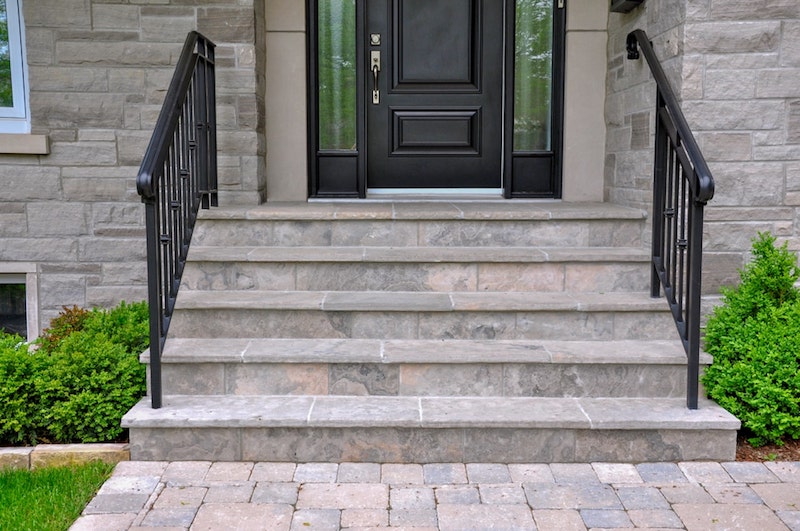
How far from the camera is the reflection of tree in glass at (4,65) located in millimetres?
4430

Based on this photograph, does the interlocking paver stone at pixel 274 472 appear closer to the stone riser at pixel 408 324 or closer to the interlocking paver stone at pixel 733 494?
the stone riser at pixel 408 324

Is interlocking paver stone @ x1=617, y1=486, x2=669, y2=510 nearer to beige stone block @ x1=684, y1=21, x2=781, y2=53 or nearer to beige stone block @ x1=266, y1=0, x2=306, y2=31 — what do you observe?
beige stone block @ x1=684, y1=21, x2=781, y2=53

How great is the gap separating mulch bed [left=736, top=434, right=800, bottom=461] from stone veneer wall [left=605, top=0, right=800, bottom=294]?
850mm

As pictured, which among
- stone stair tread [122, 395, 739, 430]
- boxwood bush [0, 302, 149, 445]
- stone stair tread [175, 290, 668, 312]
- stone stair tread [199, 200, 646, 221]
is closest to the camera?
stone stair tread [122, 395, 739, 430]

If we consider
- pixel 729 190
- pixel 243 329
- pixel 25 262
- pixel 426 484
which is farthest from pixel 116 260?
pixel 729 190

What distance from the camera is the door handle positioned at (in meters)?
5.04

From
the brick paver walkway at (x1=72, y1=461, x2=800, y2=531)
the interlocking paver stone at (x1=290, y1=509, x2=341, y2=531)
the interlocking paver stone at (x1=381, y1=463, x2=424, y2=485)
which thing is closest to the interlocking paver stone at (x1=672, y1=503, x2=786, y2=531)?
the brick paver walkway at (x1=72, y1=461, x2=800, y2=531)

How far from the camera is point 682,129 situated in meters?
3.28

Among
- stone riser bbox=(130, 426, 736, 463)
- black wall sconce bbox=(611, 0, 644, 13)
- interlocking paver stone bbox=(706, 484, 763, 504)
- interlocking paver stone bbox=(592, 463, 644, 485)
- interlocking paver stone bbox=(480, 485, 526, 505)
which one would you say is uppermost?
black wall sconce bbox=(611, 0, 644, 13)

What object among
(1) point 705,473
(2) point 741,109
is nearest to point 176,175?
(1) point 705,473

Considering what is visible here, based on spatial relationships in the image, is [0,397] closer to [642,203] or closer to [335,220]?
[335,220]

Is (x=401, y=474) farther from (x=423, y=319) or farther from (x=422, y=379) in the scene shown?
(x=423, y=319)

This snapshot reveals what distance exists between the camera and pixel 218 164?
447 cm

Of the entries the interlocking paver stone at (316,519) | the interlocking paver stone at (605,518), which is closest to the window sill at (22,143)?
the interlocking paver stone at (316,519)
